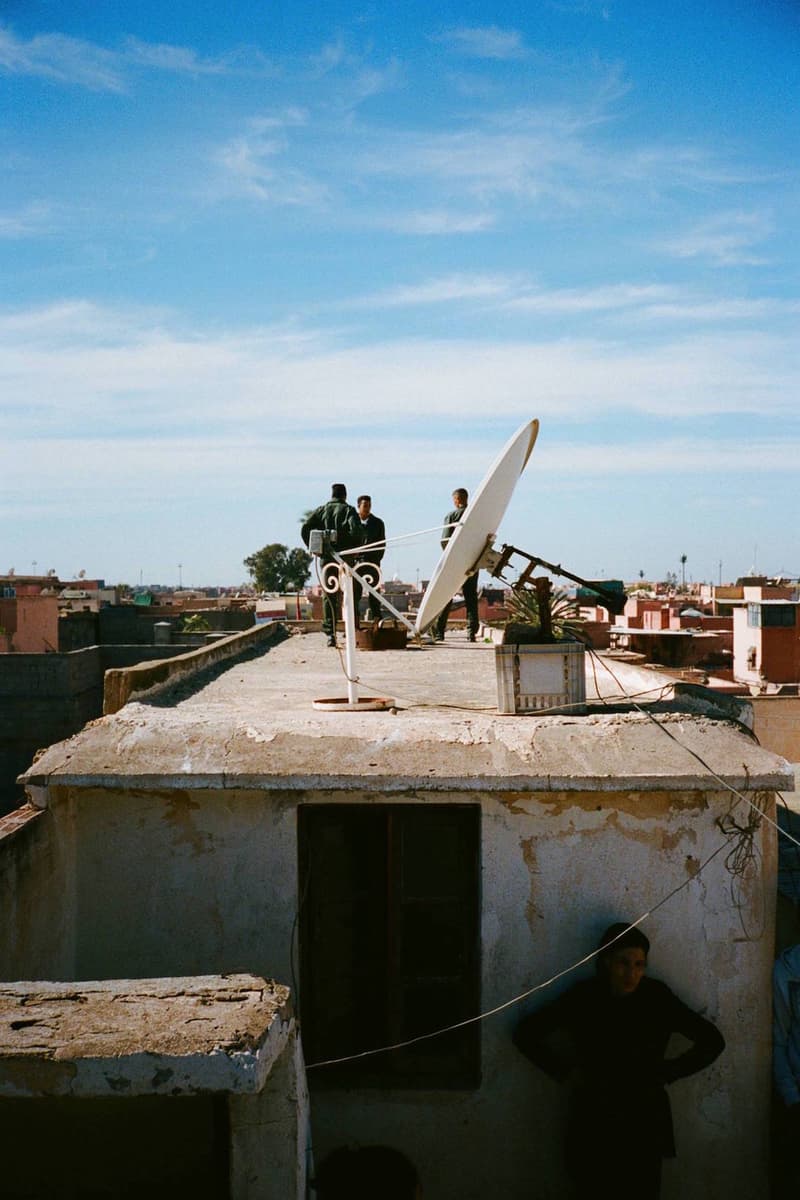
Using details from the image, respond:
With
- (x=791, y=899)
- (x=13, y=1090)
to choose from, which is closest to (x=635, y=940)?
(x=791, y=899)

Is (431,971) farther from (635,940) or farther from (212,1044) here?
(212,1044)

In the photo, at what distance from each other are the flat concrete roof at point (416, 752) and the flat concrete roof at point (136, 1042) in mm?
1314

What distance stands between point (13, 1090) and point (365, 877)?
2.09 meters

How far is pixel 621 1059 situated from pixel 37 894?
262 cm

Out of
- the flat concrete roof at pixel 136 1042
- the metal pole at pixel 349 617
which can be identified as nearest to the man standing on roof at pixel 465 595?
the metal pole at pixel 349 617

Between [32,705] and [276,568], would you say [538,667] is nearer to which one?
[32,705]

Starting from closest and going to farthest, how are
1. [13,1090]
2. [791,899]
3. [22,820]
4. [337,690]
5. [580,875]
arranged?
[13,1090] → [22,820] → [580,875] → [791,899] → [337,690]

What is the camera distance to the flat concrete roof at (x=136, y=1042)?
2.89 metres

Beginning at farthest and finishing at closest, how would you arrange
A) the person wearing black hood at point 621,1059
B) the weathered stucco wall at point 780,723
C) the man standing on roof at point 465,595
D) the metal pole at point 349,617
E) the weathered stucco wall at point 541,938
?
the weathered stucco wall at point 780,723 < the man standing on roof at point 465,595 < the metal pole at point 349,617 < the weathered stucco wall at point 541,938 < the person wearing black hood at point 621,1059

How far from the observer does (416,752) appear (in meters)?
4.59

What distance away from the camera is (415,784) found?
4391 millimetres

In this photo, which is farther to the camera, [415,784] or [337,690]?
[337,690]

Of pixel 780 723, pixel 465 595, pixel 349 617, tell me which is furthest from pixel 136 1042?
pixel 780 723

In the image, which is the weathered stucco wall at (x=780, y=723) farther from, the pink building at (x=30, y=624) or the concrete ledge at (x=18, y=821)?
the pink building at (x=30, y=624)
